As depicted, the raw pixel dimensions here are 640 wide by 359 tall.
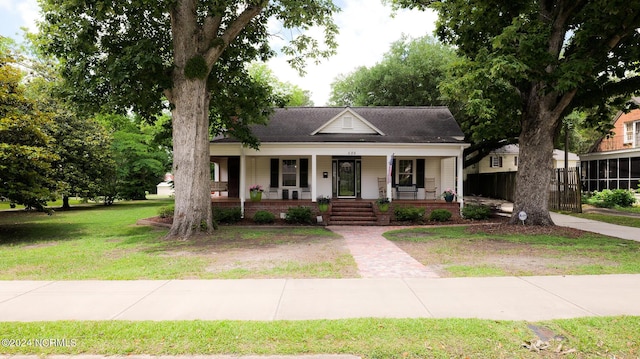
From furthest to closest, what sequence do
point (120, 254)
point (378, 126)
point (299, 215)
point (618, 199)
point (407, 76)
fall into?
point (407, 76), point (618, 199), point (378, 126), point (299, 215), point (120, 254)

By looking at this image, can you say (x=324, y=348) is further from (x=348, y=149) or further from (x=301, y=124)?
(x=301, y=124)

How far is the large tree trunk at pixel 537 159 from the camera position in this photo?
43.1 feet

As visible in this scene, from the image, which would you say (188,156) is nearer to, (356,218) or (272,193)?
(356,218)

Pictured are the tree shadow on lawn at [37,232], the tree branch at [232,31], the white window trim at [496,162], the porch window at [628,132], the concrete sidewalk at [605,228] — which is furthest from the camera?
the white window trim at [496,162]

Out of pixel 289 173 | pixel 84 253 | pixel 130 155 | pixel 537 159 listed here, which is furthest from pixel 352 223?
pixel 130 155

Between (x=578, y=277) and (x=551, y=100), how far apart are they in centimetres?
896

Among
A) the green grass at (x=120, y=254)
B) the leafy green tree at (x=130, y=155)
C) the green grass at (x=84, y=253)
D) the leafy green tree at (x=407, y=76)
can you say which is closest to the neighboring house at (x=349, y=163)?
the green grass at (x=120, y=254)

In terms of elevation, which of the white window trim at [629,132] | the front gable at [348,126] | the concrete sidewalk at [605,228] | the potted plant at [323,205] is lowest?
the concrete sidewalk at [605,228]

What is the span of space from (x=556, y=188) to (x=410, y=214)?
1129 cm

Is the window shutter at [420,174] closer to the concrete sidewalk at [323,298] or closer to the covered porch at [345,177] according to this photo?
the covered porch at [345,177]

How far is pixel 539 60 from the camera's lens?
1146 centimetres

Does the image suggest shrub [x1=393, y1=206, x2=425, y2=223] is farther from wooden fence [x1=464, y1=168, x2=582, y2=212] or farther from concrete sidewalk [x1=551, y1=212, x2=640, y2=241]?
wooden fence [x1=464, y1=168, x2=582, y2=212]

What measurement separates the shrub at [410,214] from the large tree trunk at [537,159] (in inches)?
147

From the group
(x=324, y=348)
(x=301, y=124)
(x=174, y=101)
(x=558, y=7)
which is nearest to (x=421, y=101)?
(x=301, y=124)
